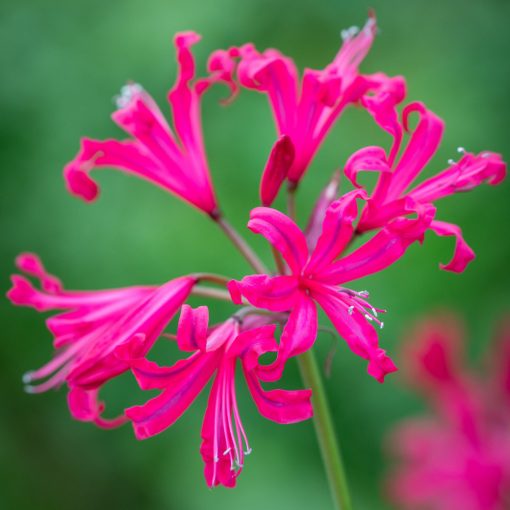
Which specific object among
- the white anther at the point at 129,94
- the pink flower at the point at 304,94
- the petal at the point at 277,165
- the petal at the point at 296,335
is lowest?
the petal at the point at 296,335

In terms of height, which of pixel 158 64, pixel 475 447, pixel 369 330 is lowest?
pixel 475 447

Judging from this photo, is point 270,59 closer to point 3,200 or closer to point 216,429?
point 216,429

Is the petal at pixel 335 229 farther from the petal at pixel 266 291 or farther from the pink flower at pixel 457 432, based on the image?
the pink flower at pixel 457 432

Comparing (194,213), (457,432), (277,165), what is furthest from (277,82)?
(194,213)

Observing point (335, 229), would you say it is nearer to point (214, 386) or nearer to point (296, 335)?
point (296, 335)

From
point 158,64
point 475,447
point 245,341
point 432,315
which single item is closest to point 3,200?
point 158,64

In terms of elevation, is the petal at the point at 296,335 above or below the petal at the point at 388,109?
below

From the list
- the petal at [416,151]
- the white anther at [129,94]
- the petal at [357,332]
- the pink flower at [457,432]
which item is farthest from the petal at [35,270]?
the pink flower at [457,432]
